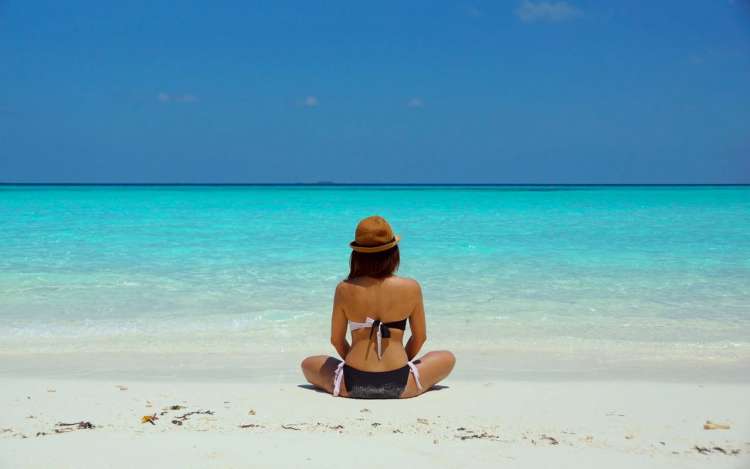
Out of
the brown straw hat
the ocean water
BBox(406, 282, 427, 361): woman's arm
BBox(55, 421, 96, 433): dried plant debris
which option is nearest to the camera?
BBox(55, 421, 96, 433): dried plant debris

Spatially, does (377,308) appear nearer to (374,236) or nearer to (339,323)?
(339,323)

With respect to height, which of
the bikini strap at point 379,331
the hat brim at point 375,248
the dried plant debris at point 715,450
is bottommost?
the dried plant debris at point 715,450

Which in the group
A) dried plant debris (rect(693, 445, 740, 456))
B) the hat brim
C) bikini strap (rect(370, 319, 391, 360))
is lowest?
dried plant debris (rect(693, 445, 740, 456))

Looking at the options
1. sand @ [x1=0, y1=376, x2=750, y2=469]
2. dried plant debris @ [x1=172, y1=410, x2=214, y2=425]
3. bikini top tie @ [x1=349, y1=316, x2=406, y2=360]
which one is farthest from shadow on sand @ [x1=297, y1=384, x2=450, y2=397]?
dried plant debris @ [x1=172, y1=410, x2=214, y2=425]

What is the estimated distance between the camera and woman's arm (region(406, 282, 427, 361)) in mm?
4258

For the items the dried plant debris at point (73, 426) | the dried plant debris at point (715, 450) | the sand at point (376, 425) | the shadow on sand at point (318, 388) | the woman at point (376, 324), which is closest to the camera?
the sand at point (376, 425)

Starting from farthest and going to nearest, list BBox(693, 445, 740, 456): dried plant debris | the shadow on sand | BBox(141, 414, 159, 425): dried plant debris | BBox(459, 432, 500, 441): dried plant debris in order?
the shadow on sand < BBox(141, 414, 159, 425): dried plant debris < BBox(459, 432, 500, 441): dried plant debris < BBox(693, 445, 740, 456): dried plant debris

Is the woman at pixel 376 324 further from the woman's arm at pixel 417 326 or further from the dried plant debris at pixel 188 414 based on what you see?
the dried plant debris at pixel 188 414

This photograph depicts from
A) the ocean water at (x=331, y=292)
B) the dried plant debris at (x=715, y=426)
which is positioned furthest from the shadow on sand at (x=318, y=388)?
the dried plant debris at (x=715, y=426)

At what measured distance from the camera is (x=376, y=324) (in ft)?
13.7

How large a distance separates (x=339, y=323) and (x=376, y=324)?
0.25 m

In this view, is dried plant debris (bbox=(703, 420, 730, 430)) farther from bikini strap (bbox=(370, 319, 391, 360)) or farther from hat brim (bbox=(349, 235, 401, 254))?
hat brim (bbox=(349, 235, 401, 254))

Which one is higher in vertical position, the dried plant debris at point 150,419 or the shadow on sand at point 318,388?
the dried plant debris at point 150,419

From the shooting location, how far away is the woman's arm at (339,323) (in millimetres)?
4227
